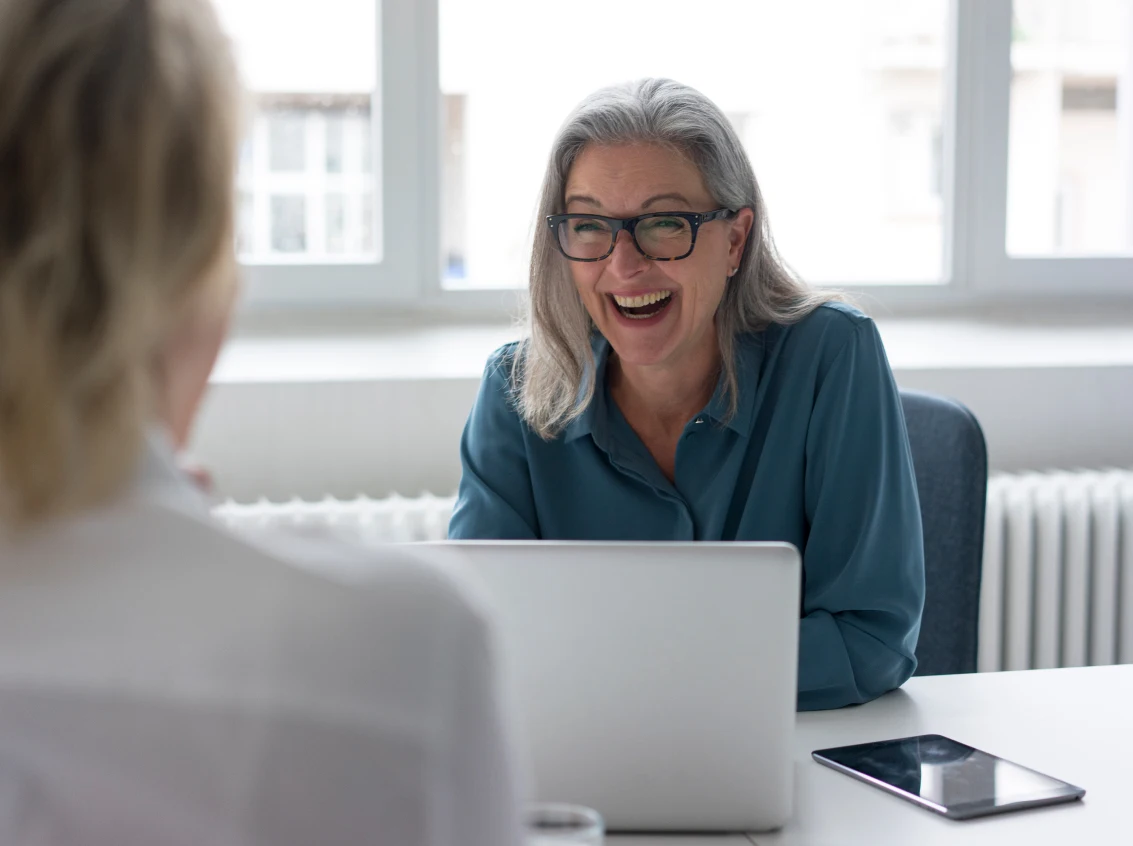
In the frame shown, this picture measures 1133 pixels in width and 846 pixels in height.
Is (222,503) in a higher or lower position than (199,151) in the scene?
lower

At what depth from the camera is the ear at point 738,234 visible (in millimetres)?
1760

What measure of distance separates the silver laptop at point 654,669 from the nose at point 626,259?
2.68ft

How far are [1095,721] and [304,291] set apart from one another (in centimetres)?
199

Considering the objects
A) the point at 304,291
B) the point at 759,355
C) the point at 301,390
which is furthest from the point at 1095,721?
the point at 304,291

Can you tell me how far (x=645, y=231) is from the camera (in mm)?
Answer: 1704


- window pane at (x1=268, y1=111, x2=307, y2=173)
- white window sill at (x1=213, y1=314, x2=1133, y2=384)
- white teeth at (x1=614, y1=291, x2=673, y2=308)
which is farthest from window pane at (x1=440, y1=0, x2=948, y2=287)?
white teeth at (x1=614, y1=291, x2=673, y2=308)

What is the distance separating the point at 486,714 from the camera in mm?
542

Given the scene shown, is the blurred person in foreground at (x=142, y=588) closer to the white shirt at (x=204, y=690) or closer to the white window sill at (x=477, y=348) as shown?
the white shirt at (x=204, y=690)

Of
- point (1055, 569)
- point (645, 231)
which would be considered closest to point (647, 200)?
point (645, 231)

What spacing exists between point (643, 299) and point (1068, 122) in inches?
73.2

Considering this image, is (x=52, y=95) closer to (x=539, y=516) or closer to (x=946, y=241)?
(x=539, y=516)

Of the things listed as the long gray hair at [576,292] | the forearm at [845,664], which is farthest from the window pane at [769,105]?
the forearm at [845,664]

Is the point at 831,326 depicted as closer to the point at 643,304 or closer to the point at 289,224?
the point at 643,304

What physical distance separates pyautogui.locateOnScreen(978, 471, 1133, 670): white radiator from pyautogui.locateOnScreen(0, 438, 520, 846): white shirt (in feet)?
7.45
